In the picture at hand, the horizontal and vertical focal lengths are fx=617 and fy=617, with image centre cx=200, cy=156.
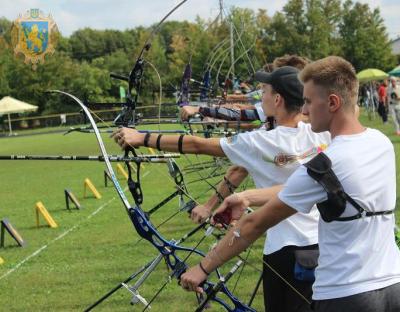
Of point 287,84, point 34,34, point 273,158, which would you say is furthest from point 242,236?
point 34,34

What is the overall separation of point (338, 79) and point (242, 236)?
2.12 feet

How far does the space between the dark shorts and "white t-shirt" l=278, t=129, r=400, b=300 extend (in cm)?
2

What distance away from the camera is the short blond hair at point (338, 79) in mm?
2123

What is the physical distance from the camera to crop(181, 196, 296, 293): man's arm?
7.07ft

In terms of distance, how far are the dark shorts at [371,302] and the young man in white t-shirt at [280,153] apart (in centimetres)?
80

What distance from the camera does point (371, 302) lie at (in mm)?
2086

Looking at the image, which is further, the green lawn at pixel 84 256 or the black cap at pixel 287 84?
the green lawn at pixel 84 256

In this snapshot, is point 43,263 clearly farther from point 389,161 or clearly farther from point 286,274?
point 389,161

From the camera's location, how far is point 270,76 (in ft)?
10.2

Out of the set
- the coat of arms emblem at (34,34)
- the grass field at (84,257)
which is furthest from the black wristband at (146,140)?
the coat of arms emblem at (34,34)

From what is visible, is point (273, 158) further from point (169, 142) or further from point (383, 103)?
point (383, 103)

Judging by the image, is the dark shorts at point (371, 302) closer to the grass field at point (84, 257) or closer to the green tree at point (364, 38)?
the grass field at point (84, 257)

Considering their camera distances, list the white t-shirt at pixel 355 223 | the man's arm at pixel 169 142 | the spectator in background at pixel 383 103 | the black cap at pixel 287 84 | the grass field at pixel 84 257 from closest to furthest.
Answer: the white t-shirt at pixel 355 223 → the man's arm at pixel 169 142 → the black cap at pixel 287 84 → the grass field at pixel 84 257 → the spectator in background at pixel 383 103

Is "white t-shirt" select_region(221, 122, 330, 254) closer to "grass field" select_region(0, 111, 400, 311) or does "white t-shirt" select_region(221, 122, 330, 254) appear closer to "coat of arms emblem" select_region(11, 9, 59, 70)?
"grass field" select_region(0, 111, 400, 311)
